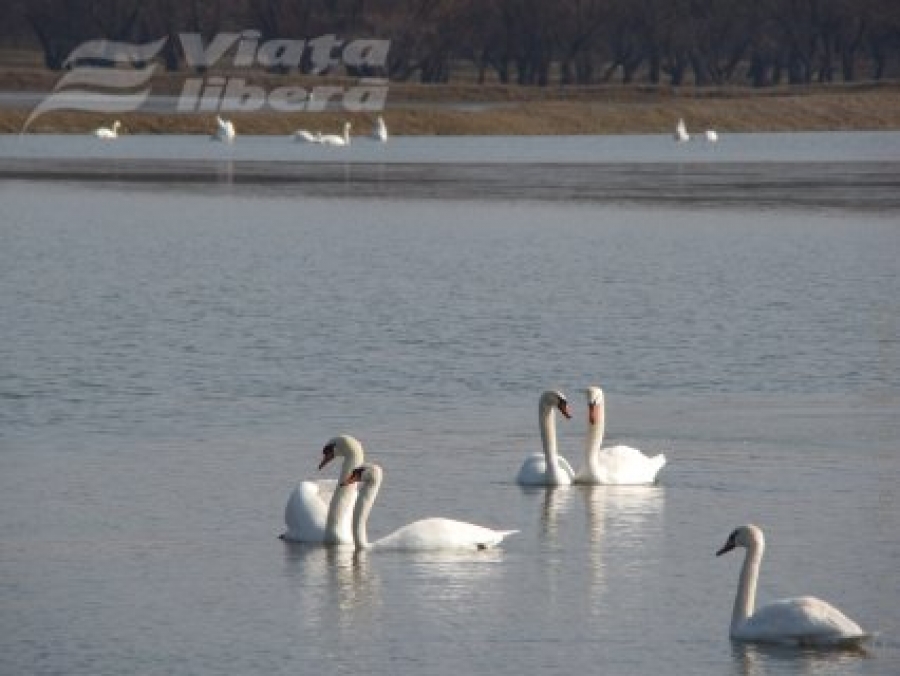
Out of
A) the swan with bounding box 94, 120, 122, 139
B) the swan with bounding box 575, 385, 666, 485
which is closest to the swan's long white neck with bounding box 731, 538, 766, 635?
the swan with bounding box 575, 385, 666, 485

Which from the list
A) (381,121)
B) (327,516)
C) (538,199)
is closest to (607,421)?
(327,516)

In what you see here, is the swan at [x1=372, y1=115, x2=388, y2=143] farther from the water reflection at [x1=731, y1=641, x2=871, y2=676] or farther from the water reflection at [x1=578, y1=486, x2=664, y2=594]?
the water reflection at [x1=731, y1=641, x2=871, y2=676]

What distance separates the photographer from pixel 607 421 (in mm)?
23281

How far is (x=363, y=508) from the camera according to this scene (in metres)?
17.1

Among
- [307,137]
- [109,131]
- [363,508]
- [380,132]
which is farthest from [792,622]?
[380,132]

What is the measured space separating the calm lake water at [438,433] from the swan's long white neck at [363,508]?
17cm

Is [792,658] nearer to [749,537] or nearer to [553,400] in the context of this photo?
[749,537]

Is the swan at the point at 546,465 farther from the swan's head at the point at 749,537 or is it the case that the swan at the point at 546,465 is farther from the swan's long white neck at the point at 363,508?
the swan's head at the point at 749,537

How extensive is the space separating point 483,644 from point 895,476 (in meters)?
6.69

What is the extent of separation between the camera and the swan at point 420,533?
55.6 feet

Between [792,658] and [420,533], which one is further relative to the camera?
Result: [420,533]

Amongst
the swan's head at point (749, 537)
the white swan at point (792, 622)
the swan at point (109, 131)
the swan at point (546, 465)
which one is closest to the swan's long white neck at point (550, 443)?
the swan at point (546, 465)

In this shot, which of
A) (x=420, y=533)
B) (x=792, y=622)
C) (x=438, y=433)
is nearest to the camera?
(x=792, y=622)

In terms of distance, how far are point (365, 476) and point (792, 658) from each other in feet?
13.3
